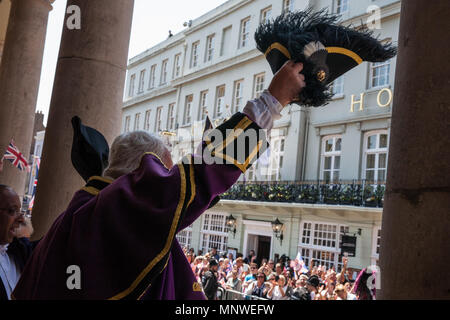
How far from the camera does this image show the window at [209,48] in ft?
101

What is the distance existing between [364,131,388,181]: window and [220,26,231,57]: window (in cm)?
1229

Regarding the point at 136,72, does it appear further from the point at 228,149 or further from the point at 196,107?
the point at 228,149

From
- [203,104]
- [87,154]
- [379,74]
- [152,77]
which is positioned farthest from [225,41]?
[87,154]

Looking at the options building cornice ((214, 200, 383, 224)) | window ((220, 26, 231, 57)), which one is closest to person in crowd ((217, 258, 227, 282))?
building cornice ((214, 200, 383, 224))

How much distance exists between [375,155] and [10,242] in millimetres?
18818

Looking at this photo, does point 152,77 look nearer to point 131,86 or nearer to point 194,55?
point 131,86

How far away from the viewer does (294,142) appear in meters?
23.0

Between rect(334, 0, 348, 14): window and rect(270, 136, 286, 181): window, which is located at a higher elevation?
rect(334, 0, 348, 14): window

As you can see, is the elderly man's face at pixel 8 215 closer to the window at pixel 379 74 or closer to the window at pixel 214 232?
the window at pixel 379 74

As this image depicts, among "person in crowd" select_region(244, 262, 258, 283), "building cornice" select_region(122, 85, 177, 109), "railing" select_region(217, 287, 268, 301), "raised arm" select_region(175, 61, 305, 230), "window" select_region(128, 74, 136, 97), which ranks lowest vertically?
"railing" select_region(217, 287, 268, 301)

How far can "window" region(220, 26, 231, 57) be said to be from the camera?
2938 cm

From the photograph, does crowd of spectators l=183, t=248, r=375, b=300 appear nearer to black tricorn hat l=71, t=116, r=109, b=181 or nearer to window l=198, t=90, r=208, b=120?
black tricorn hat l=71, t=116, r=109, b=181

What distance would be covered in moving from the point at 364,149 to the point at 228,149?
Result: 19861mm

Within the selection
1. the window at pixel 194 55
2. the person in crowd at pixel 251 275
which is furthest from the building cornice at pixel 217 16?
the person in crowd at pixel 251 275
